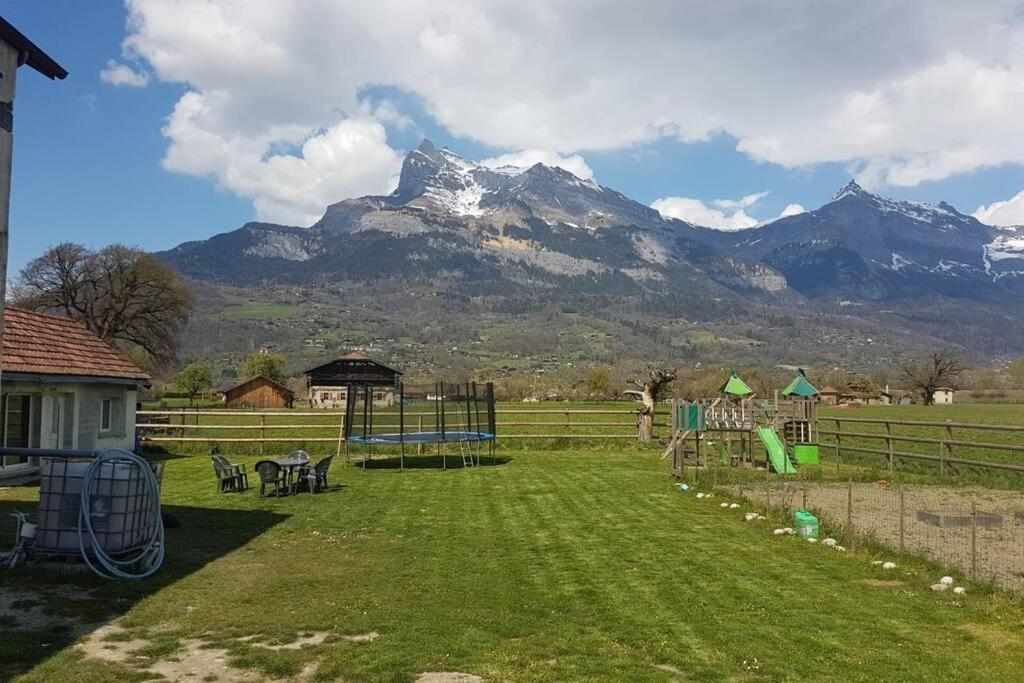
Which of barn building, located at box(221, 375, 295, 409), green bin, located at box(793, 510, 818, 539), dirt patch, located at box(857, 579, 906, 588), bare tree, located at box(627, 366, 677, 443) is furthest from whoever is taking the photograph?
barn building, located at box(221, 375, 295, 409)

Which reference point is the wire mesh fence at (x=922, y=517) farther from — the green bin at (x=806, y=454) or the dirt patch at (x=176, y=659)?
the dirt patch at (x=176, y=659)

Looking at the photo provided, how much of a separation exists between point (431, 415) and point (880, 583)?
692 inches

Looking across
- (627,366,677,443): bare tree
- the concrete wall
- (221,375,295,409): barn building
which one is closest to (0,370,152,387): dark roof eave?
the concrete wall

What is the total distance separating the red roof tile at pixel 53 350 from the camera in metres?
16.2

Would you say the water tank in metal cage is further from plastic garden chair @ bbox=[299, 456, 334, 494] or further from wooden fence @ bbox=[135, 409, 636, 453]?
wooden fence @ bbox=[135, 409, 636, 453]

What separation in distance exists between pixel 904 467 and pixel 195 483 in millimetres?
18978

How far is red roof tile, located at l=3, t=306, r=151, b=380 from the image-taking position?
16234mm

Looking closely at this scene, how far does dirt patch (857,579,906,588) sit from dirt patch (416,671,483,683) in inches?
196

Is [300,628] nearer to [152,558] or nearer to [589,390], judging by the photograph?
[152,558]

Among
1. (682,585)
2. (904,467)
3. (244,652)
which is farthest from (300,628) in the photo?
(904,467)

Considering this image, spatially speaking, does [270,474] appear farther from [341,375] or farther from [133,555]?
[341,375]

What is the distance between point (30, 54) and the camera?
9062 millimetres

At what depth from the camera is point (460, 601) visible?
7316mm

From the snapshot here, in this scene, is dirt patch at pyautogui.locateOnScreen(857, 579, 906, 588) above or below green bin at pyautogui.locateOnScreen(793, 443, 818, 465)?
below
